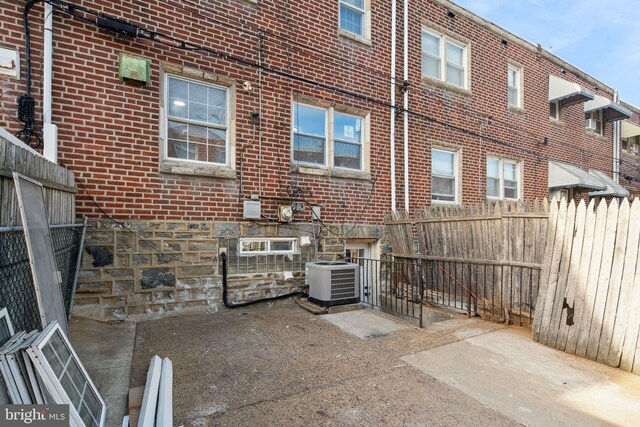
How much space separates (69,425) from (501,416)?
9.97 ft

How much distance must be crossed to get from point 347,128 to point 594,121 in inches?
509

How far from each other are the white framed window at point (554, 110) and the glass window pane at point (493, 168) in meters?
3.83

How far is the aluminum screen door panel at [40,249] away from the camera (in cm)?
236

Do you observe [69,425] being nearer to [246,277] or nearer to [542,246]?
[246,277]

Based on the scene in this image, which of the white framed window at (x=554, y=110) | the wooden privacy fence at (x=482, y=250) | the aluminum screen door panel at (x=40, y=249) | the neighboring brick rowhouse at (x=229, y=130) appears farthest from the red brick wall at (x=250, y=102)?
the white framed window at (x=554, y=110)

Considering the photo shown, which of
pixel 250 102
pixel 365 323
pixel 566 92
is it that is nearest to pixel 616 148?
pixel 566 92

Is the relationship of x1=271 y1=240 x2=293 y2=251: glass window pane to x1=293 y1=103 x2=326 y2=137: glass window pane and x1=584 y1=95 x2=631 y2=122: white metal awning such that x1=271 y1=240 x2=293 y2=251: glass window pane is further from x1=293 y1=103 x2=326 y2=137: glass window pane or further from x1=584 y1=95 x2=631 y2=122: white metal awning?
x1=584 y1=95 x2=631 y2=122: white metal awning

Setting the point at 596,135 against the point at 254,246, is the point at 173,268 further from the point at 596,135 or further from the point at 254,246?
the point at 596,135

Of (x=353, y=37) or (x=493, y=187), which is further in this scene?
(x=493, y=187)

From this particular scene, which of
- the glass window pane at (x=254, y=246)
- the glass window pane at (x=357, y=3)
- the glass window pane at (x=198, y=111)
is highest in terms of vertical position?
the glass window pane at (x=357, y=3)

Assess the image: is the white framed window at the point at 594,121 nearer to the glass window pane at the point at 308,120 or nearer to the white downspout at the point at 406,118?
the white downspout at the point at 406,118

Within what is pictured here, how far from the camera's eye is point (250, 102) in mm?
6129

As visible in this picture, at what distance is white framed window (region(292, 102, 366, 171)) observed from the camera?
6.81 metres

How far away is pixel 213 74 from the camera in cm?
576
